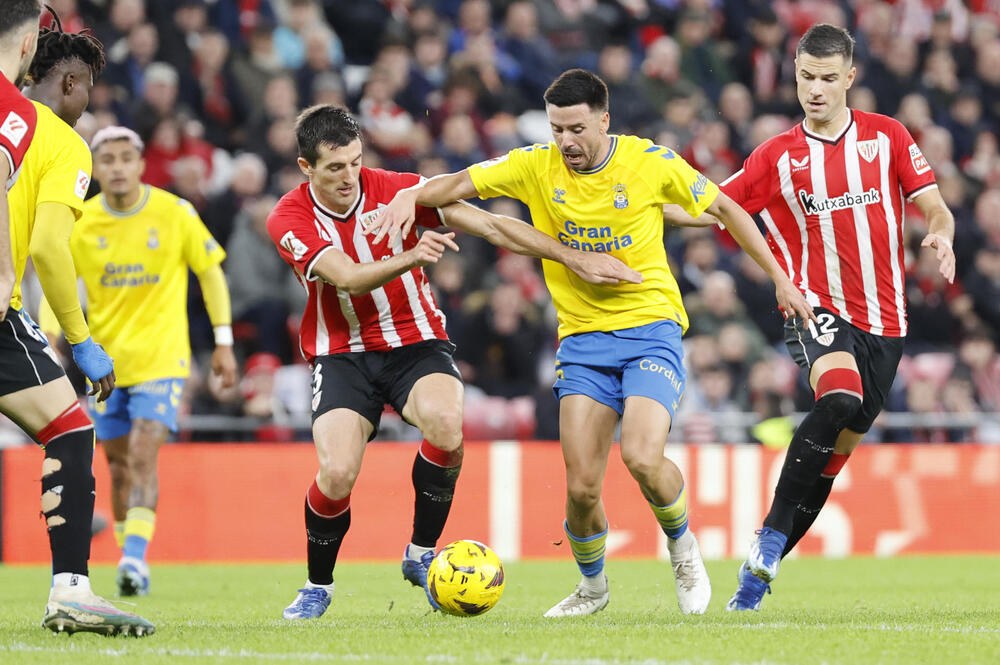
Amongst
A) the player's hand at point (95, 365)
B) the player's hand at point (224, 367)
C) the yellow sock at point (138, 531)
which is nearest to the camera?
the player's hand at point (95, 365)

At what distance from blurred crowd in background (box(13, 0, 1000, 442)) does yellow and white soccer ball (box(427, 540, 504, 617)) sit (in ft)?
17.9

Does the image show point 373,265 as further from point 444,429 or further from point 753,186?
point 753,186

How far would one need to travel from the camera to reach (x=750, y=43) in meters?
16.0

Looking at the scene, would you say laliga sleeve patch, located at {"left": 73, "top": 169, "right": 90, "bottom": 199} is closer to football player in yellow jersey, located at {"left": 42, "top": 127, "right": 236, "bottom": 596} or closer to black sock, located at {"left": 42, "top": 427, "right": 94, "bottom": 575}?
black sock, located at {"left": 42, "top": 427, "right": 94, "bottom": 575}

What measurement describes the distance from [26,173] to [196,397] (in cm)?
620

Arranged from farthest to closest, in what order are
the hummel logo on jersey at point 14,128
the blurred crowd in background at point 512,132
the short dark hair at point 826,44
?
the blurred crowd in background at point 512,132 < the short dark hair at point 826,44 < the hummel logo on jersey at point 14,128

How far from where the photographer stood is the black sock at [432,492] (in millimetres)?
6555

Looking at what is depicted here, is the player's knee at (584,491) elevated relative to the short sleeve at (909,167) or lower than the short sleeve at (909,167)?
lower

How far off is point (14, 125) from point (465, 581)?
2.53 metres

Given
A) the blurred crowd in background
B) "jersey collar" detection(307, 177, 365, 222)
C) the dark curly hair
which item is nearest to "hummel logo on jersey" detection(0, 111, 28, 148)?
the dark curly hair

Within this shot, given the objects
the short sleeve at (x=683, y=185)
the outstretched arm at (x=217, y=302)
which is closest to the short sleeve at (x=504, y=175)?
the short sleeve at (x=683, y=185)

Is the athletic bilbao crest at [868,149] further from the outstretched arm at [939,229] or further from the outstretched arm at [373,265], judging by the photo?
the outstretched arm at [373,265]

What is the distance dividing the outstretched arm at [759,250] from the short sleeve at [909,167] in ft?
2.78

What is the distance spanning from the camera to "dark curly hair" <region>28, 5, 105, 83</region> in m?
5.98
